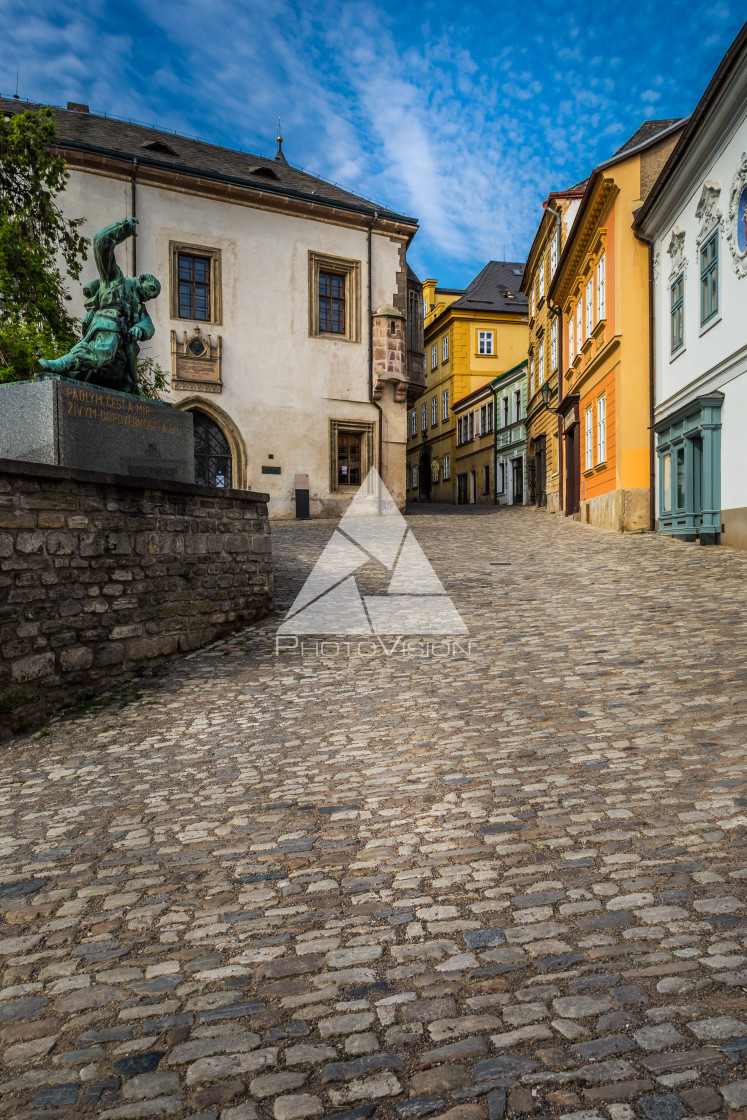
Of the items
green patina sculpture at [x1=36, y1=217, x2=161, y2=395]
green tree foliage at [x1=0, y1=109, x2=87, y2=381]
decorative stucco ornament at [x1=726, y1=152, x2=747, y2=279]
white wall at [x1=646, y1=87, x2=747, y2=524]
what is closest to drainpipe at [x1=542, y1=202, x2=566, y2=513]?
white wall at [x1=646, y1=87, x2=747, y2=524]

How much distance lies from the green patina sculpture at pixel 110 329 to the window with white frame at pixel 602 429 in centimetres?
1364

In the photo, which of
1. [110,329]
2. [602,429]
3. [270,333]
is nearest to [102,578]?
[110,329]

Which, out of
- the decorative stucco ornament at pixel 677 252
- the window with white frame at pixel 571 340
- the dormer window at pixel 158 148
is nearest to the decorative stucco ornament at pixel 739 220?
the decorative stucco ornament at pixel 677 252

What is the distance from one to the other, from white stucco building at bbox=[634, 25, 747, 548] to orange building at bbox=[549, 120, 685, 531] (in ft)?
1.35

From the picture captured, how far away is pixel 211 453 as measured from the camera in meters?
23.0

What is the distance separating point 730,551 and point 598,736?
10.3m

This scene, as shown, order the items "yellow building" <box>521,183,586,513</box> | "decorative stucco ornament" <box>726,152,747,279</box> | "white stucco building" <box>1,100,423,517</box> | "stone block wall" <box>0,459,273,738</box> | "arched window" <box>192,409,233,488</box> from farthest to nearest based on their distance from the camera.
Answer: "yellow building" <box>521,183,586,513</box> < "arched window" <box>192,409,233,488</box> < "white stucco building" <box>1,100,423,517</box> < "decorative stucco ornament" <box>726,152,747,279</box> < "stone block wall" <box>0,459,273,738</box>

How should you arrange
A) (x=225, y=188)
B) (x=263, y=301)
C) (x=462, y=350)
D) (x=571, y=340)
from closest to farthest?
(x=225, y=188), (x=263, y=301), (x=571, y=340), (x=462, y=350)

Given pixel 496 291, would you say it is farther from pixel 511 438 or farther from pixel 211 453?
pixel 211 453

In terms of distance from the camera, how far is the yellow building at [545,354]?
88.4ft

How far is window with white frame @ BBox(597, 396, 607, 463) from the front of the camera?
19891 mm

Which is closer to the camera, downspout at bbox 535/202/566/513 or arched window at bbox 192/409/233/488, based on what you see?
arched window at bbox 192/409/233/488

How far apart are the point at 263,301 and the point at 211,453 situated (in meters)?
5.02

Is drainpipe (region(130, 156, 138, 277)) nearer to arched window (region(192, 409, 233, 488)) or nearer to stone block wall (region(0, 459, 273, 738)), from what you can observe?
arched window (region(192, 409, 233, 488))
